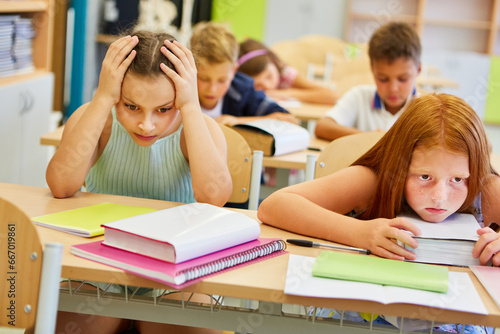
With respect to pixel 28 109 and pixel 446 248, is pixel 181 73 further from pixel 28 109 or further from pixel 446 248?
pixel 28 109

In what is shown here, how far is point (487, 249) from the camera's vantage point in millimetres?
1173

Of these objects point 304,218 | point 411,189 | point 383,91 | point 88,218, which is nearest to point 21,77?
point 383,91

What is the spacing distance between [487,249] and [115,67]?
34.1 inches

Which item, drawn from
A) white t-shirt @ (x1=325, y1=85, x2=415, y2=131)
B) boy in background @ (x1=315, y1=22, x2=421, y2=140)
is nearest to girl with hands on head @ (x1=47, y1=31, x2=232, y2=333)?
boy in background @ (x1=315, y1=22, x2=421, y2=140)

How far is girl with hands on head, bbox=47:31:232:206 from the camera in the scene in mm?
1427

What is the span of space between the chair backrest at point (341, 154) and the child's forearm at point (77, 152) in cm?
65

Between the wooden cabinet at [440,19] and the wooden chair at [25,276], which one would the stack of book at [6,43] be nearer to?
the wooden chair at [25,276]

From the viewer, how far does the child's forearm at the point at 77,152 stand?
1442 mm

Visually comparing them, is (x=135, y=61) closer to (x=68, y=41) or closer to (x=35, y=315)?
(x=35, y=315)

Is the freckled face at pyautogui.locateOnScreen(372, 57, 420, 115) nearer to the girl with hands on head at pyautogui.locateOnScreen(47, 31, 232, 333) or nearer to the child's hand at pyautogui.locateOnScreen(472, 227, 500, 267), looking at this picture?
the girl with hands on head at pyautogui.locateOnScreen(47, 31, 232, 333)

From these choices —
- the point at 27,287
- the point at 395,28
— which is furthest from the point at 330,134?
the point at 27,287

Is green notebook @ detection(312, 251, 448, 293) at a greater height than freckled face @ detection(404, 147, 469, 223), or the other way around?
freckled face @ detection(404, 147, 469, 223)

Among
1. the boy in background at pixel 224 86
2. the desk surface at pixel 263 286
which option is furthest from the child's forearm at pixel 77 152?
the boy in background at pixel 224 86

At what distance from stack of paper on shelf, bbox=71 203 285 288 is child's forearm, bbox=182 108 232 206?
30cm
